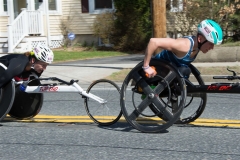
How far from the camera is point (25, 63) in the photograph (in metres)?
7.18

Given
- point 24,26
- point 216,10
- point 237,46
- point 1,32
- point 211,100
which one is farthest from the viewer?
point 1,32

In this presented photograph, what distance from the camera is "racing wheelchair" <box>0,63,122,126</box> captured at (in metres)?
7.00

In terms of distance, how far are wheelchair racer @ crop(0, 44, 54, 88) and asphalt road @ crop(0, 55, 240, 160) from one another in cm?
72

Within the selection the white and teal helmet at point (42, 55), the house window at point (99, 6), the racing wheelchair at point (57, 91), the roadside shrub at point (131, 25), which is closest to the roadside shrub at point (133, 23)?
the roadside shrub at point (131, 25)

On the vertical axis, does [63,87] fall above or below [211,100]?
above

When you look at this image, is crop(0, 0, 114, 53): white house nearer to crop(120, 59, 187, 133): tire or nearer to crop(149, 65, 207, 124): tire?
crop(149, 65, 207, 124): tire

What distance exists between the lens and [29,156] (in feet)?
19.0

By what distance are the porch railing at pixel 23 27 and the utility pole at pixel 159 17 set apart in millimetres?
10652

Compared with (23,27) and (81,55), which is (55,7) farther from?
(81,55)

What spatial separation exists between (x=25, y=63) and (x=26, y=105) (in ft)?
2.76

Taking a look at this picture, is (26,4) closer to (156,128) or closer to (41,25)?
(41,25)

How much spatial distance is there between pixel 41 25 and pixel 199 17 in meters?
7.89

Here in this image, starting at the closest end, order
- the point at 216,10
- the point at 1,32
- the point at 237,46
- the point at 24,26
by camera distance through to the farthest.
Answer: the point at 237,46
the point at 216,10
the point at 24,26
the point at 1,32

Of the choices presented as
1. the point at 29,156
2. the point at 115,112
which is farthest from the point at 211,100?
the point at 29,156
